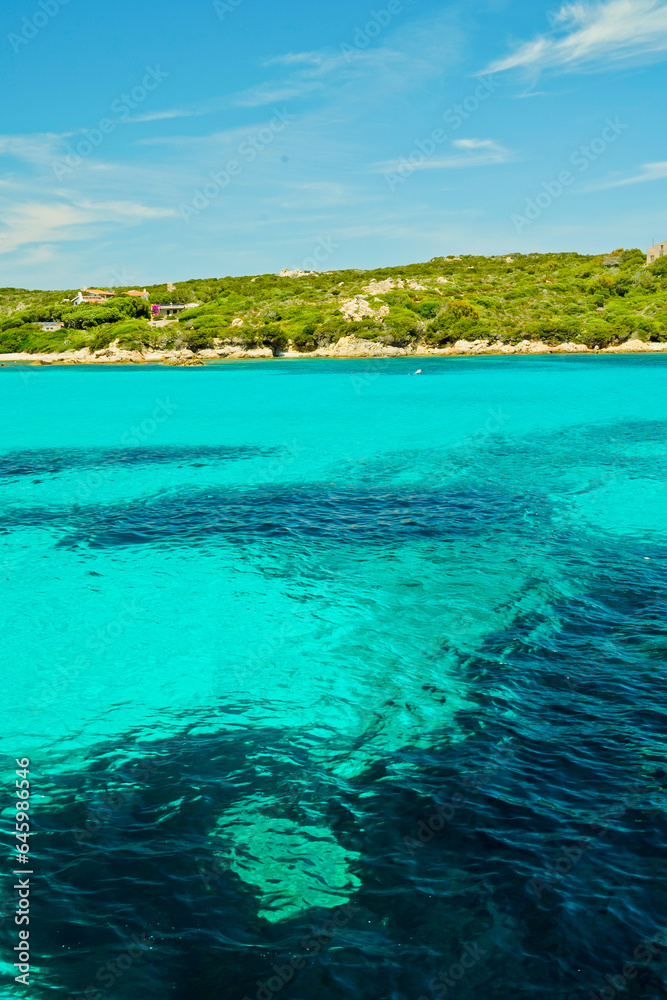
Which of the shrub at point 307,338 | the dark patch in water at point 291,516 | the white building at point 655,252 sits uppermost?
the white building at point 655,252

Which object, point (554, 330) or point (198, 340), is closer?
point (554, 330)

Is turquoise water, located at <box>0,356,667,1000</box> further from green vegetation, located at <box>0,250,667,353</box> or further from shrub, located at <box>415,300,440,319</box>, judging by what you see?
shrub, located at <box>415,300,440,319</box>

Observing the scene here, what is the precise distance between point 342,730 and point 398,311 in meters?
108

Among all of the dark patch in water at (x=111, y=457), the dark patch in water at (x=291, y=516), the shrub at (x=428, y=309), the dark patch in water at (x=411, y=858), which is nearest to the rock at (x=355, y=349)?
the shrub at (x=428, y=309)

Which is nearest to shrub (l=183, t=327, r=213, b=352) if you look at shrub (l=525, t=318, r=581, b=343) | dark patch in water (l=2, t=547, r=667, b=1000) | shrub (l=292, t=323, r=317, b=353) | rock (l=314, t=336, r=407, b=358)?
shrub (l=292, t=323, r=317, b=353)

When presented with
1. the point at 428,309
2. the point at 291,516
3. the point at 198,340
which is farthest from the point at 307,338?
the point at 291,516

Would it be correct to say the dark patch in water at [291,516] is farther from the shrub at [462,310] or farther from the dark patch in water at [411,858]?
the shrub at [462,310]

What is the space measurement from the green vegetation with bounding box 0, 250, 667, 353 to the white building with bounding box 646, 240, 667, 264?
2.07m

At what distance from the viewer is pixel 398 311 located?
112 m

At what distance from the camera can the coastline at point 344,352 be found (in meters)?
103

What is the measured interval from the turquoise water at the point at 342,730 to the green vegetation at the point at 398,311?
85602 millimetres

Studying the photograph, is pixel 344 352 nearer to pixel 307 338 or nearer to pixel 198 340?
pixel 307 338

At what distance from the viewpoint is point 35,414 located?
47.1 metres

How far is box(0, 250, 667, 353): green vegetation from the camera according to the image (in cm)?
10456
